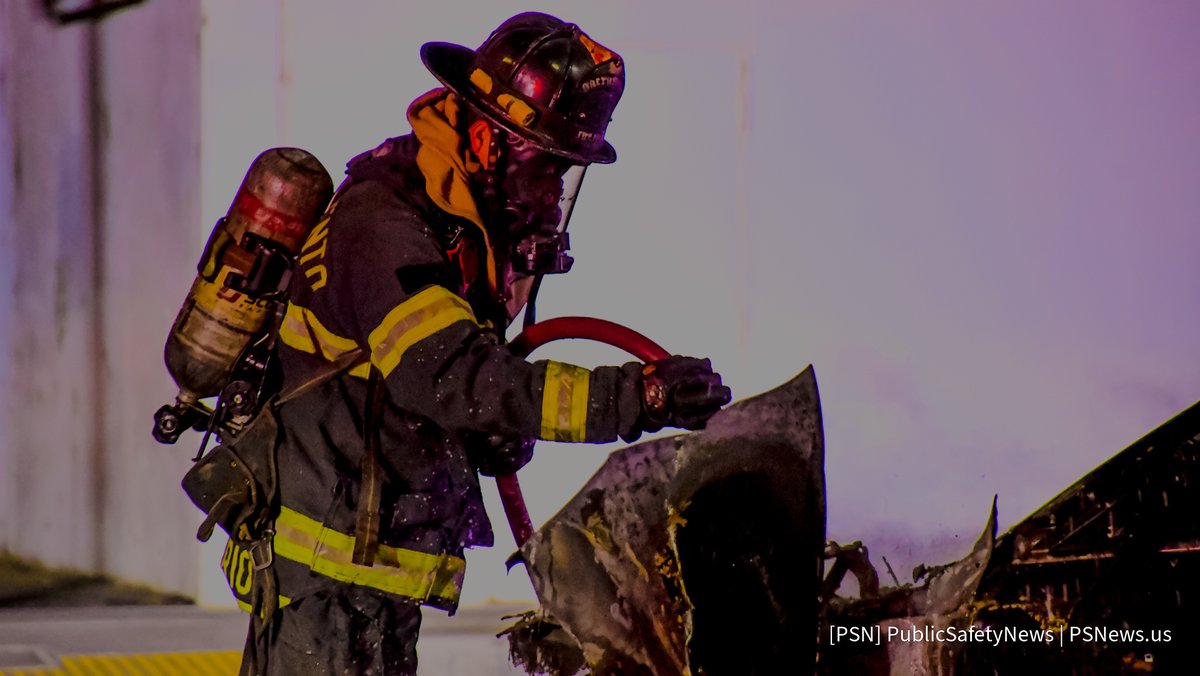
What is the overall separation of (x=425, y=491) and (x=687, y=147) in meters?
2.50

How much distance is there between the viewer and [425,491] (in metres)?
2.15

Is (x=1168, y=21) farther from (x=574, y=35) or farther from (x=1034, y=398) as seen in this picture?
(x=574, y=35)

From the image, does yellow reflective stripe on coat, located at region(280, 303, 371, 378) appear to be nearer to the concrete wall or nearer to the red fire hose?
the red fire hose

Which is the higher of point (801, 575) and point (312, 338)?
point (312, 338)

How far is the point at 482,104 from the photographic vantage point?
7.18 feet

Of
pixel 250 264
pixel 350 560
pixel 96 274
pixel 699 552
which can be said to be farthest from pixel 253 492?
pixel 96 274

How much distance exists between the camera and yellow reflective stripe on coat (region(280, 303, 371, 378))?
2111 millimetres

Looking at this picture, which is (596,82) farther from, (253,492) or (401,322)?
(253,492)

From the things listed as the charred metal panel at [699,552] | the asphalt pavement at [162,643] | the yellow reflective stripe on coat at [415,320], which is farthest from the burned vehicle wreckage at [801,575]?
the asphalt pavement at [162,643]

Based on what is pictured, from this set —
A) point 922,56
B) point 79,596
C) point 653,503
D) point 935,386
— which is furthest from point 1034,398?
point 79,596

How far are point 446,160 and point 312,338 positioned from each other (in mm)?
387

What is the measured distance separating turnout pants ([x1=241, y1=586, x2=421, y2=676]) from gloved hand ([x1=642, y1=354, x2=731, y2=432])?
647 millimetres

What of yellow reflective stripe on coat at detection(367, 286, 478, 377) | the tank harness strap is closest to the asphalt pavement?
the tank harness strap

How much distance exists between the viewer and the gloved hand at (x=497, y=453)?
7.58 feet
